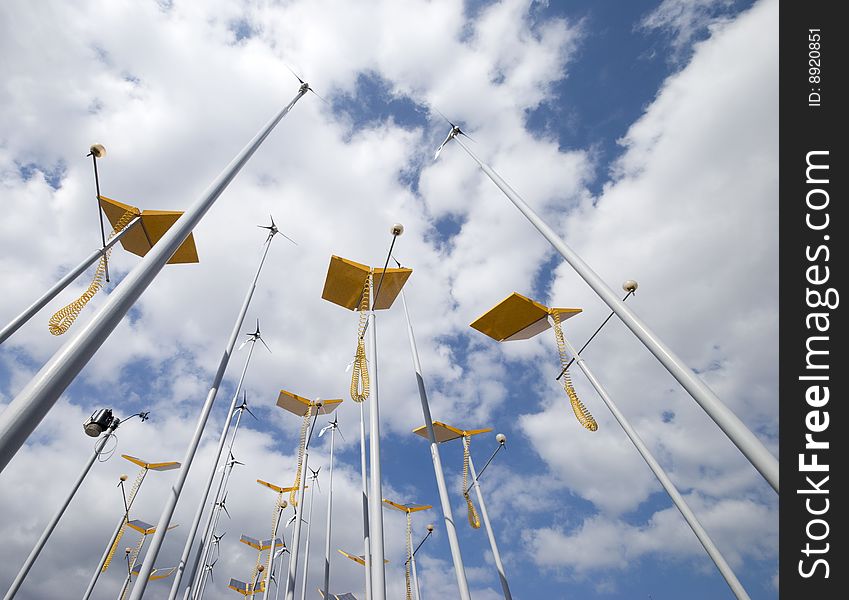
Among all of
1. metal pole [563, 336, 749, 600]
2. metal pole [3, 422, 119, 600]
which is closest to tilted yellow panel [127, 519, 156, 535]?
metal pole [3, 422, 119, 600]

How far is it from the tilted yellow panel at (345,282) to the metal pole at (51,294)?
5.85 meters

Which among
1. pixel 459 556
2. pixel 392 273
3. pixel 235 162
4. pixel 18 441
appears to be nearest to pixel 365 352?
pixel 392 273

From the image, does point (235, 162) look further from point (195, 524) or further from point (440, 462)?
point (195, 524)

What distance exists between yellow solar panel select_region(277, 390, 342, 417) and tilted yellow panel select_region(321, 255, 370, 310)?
9085 millimetres

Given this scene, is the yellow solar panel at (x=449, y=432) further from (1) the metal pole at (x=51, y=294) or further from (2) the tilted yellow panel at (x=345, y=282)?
(1) the metal pole at (x=51, y=294)

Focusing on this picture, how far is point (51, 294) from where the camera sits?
989cm

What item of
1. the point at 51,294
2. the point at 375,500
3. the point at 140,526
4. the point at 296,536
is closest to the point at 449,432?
the point at 296,536

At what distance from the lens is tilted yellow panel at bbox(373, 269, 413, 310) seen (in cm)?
1226

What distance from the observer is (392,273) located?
40.2ft

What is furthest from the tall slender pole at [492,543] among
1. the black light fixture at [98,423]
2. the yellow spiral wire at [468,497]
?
the black light fixture at [98,423]

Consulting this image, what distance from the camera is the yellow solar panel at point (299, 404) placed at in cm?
2091

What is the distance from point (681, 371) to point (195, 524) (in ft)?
45.0

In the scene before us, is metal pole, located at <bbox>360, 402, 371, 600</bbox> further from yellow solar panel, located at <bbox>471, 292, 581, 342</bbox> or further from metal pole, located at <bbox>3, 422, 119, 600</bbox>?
metal pole, located at <bbox>3, 422, 119, 600</bbox>

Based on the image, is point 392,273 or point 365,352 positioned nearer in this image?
point 365,352
